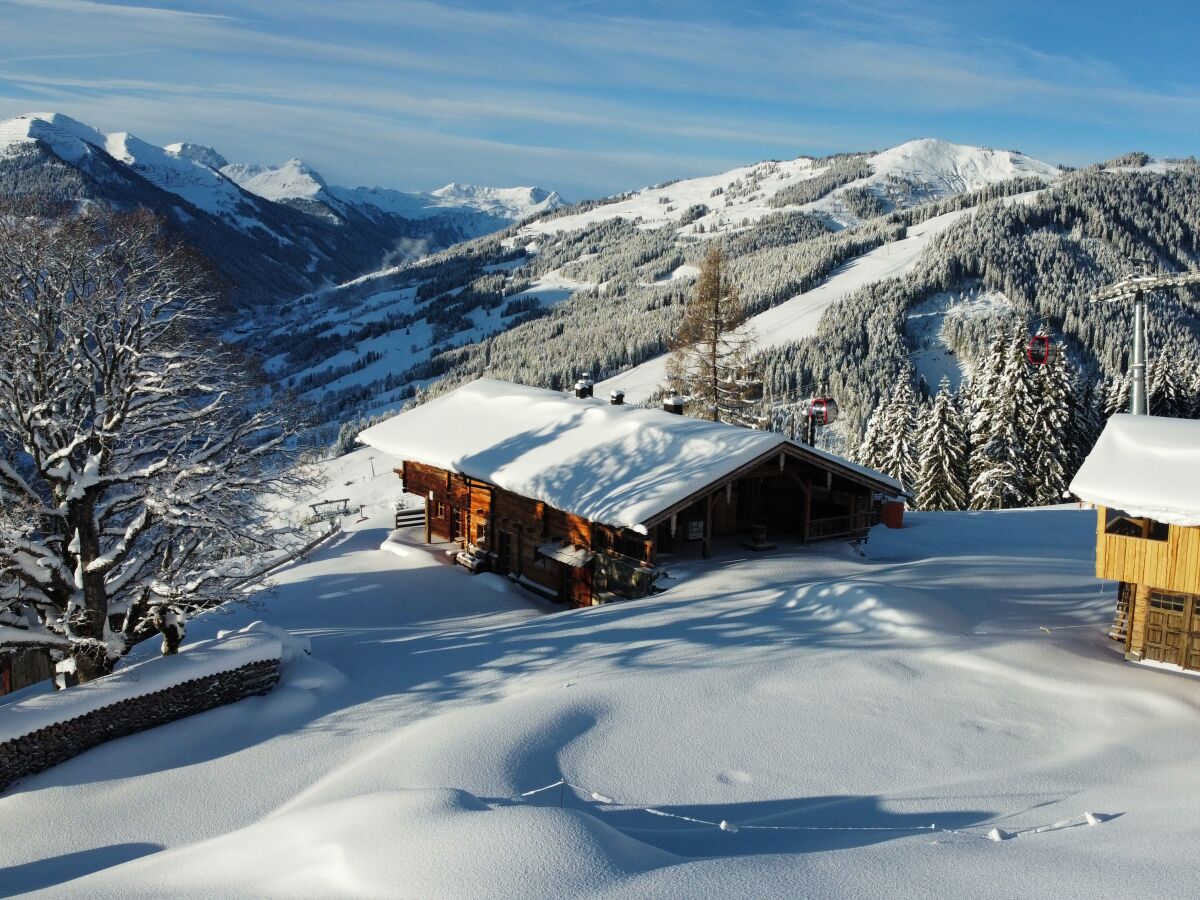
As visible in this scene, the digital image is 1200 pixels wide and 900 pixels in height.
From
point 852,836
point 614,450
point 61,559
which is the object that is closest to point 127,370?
point 61,559

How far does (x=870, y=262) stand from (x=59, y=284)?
189 metres

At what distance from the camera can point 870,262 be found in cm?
18525

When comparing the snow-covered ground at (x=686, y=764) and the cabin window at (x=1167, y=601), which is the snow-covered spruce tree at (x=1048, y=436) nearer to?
the snow-covered ground at (x=686, y=764)

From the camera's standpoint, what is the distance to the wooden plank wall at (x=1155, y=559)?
14414 mm

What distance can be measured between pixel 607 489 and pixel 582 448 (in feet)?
10.4

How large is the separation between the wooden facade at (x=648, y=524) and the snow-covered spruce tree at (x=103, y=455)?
8.70 metres

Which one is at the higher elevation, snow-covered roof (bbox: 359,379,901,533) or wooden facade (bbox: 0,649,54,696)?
snow-covered roof (bbox: 359,379,901,533)

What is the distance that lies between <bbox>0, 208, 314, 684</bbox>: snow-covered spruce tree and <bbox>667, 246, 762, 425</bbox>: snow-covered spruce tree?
899 inches

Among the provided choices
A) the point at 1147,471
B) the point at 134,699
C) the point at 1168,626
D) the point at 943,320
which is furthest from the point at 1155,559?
the point at 943,320

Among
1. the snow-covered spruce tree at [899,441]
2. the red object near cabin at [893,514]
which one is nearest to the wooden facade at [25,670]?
the red object near cabin at [893,514]

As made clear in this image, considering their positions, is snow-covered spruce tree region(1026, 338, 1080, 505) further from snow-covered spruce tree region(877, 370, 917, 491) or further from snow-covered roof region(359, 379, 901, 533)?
snow-covered roof region(359, 379, 901, 533)

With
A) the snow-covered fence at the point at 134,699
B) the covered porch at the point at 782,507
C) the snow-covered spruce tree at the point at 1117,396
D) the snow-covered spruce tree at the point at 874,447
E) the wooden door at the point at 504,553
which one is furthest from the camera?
the snow-covered spruce tree at the point at 874,447

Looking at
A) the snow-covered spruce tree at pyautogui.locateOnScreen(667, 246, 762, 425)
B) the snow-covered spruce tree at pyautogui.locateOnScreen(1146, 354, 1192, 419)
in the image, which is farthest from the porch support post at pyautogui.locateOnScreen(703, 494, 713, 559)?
the snow-covered spruce tree at pyautogui.locateOnScreen(1146, 354, 1192, 419)

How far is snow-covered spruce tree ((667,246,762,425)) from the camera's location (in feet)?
118
